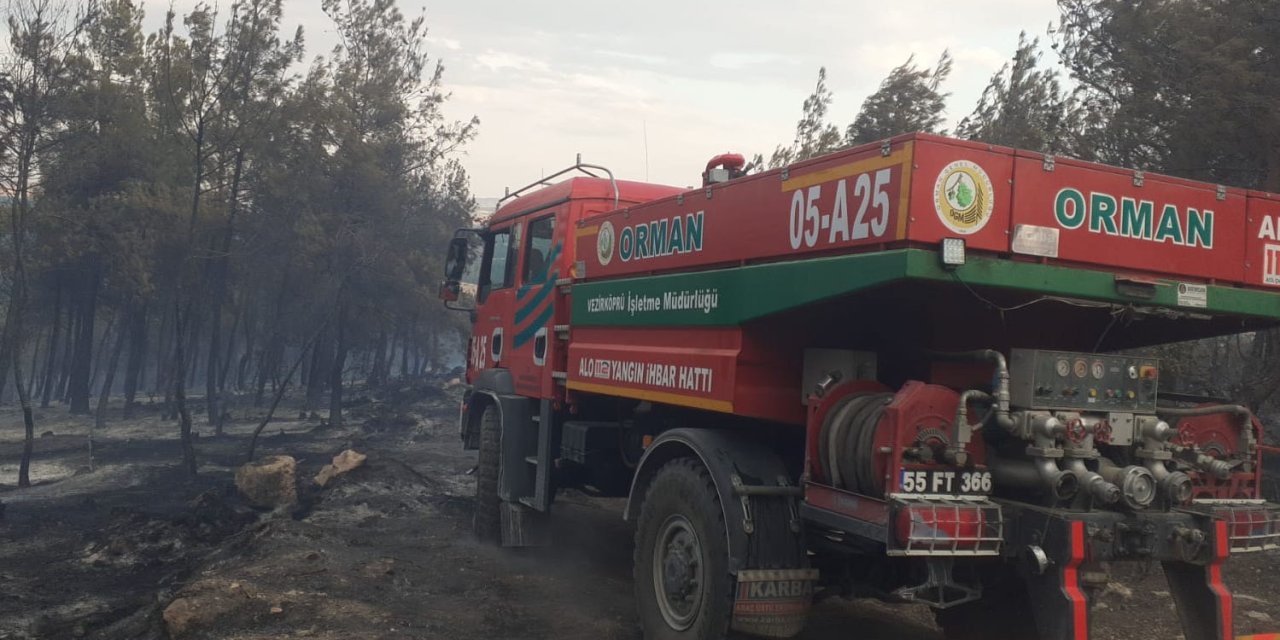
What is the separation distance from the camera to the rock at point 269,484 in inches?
528

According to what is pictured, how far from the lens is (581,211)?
834cm

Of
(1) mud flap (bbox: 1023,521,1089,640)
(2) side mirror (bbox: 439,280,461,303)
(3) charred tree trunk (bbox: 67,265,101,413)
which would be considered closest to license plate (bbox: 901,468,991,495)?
(1) mud flap (bbox: 1023,521,1089,640)

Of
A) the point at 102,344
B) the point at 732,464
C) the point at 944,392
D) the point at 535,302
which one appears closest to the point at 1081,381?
the point at 944,392

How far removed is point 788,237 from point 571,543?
5848 millimetres

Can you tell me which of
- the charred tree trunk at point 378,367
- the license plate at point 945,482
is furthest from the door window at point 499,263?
the charred tree trunk at point 378,367

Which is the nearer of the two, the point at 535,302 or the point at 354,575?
the point at 354,575

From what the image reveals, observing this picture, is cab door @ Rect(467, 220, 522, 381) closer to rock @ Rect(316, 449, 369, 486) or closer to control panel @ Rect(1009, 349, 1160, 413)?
rock @ Rect(316, 449, 369, 486)

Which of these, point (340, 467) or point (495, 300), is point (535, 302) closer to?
point (495, 300)

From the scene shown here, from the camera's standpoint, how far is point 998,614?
5.16 meters

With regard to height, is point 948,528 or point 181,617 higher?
point 948,528

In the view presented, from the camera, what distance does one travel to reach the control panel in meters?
4.38

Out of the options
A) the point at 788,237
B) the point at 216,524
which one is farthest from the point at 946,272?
the point at 216,524

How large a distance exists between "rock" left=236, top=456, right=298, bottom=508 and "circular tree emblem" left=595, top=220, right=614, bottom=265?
8092 mm

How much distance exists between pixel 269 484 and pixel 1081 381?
11828 mm
